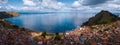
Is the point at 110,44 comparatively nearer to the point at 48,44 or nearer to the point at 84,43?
the point at 84,43

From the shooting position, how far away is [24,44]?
1071 cm

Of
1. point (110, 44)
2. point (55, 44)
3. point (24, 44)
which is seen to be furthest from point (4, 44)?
point (110, 44)

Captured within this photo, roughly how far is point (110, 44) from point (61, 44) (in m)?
2.41

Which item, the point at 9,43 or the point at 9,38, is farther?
the point at 9,38

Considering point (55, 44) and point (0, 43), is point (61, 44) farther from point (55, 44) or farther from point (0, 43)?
point (0, 43)

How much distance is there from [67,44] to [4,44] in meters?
2.93

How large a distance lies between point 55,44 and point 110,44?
2.73 metres

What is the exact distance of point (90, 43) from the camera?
11031mm

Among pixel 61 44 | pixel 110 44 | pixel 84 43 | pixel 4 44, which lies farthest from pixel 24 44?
pixel 110 44

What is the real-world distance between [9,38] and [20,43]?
1270mm

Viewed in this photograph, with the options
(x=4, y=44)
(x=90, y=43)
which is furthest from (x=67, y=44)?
(x=4, y=44)

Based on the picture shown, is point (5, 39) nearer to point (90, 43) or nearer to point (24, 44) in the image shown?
point (24, 44)

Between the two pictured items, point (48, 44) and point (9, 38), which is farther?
point (9, 38)

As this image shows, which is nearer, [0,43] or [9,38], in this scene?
[0,43]
